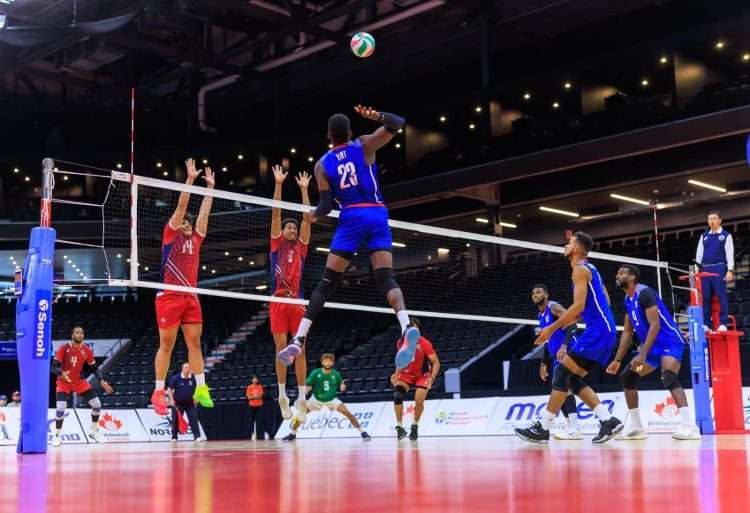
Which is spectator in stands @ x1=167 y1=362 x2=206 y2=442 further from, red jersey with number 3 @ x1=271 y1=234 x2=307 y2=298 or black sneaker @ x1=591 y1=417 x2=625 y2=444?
black sneaker @ x1=591 y1=417 x2=625 y2=444

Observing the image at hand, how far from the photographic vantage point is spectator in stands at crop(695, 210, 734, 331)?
14992mm

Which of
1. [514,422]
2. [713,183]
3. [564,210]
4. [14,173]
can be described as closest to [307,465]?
[514,422]

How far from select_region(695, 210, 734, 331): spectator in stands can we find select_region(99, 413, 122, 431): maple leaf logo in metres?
14.2

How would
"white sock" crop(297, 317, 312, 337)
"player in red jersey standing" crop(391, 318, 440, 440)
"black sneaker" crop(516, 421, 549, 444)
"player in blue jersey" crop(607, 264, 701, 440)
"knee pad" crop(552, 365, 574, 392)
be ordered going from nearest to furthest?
"white sock" crop(297, 317, 312, 337) < "black sneaker" crop(516, 421, 549, 444) < "knee pad" crop(552, 365, 574, 392) < "player in blue jersey" crop(607, 264, 701, 440) < "player in red jersey standing" crop(391, 318, 440, 440)

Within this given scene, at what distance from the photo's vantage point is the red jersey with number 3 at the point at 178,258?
1094 centimetres

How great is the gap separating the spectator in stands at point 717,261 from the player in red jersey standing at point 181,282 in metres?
8.54

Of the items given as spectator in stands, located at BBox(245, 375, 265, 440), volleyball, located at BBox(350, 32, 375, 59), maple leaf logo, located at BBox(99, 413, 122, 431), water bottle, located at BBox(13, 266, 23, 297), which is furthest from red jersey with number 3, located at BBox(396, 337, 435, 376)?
maple leaf logo, located at BBox(99, 413, 122, 431)

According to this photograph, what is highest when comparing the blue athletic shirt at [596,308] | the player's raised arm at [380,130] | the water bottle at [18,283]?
the player's raised arm at [380,130]

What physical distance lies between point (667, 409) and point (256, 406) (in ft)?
33.7

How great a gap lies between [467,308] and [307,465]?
17335mm

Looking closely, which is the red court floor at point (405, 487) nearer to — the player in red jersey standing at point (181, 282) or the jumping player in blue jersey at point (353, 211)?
the jumping player in blue jersey at point (353, 211)

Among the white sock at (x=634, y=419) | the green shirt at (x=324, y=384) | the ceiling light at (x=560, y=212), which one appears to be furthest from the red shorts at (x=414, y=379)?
the ceiling light at (x=560, y=212)

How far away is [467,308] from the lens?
22.8 metres

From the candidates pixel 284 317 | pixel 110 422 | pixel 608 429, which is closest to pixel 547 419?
pixel 608 429
